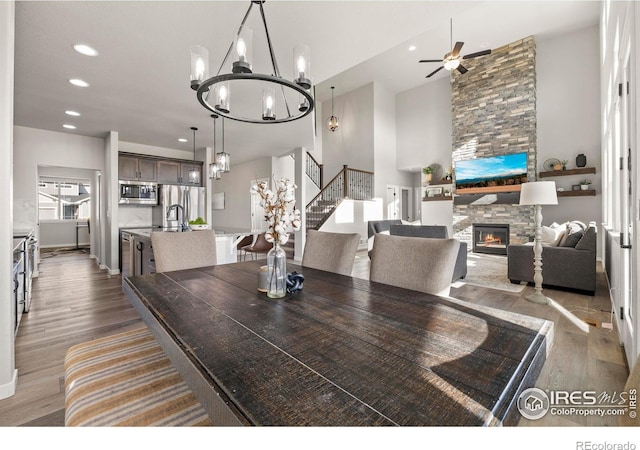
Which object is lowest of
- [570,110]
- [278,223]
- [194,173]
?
[278,223]

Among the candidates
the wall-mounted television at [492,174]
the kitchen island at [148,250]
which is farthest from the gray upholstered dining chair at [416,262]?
the wall-mounted television at [492,174]

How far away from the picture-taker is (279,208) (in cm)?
138

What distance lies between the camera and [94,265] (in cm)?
595

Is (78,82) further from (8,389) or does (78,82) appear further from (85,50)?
(8,389)

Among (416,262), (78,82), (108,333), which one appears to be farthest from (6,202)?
(416,262)

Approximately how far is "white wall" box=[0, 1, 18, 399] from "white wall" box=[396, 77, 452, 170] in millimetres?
9136

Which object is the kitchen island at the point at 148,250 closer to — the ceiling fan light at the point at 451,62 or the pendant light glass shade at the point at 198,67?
the pendant light glass shade at the point at 198,67

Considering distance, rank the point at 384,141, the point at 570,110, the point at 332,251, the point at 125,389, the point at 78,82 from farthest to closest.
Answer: the point at 384,141, the point at 570,110, the point at 78,82, the point at 332,251, the point at 125,389

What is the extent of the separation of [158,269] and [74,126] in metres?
4.29

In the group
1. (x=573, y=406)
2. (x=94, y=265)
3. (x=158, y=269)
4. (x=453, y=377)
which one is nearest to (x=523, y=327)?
(x=453, y=377)

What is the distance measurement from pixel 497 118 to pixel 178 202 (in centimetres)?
781

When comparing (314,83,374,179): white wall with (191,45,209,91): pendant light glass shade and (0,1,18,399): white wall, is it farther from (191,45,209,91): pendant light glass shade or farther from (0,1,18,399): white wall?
(0,1,18,399): white wall
